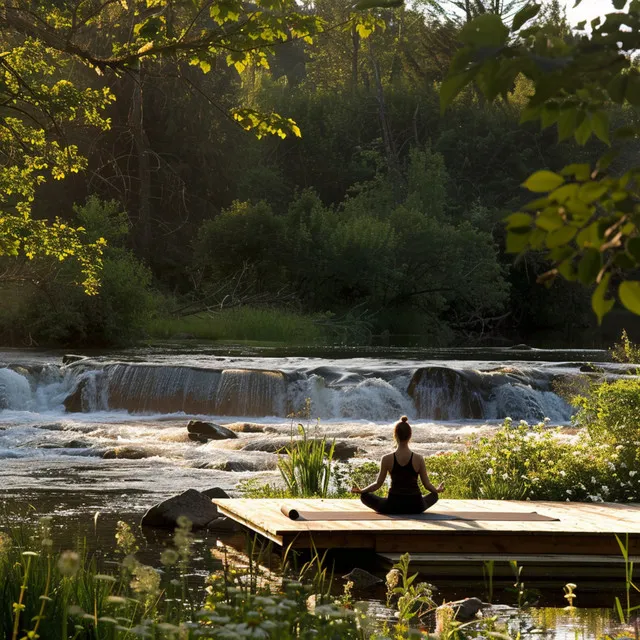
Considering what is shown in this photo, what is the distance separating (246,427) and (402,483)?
11.6 m

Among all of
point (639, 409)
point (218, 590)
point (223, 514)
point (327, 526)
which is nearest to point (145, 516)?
point (223, 514)

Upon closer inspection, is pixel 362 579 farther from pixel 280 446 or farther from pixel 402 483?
pixel 280 446

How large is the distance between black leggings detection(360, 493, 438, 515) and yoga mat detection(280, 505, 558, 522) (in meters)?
0.05

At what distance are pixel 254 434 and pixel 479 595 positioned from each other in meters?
11.6

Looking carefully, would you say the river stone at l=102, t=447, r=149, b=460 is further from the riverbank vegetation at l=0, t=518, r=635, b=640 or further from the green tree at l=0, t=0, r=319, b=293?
the riverbank vegetation at l=0, t=518, r=635, b=640

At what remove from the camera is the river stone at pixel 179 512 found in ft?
37.4

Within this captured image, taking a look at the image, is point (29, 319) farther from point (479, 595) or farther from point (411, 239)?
point (479, 595)

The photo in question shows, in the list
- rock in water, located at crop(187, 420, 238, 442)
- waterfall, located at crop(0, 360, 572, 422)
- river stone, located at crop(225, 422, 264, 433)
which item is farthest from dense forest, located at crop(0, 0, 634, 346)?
rock in water, located at crop(187, 420, 238, 442)

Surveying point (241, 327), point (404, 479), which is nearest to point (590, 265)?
point (404, 479)

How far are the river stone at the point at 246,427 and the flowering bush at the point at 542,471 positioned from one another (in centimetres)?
866

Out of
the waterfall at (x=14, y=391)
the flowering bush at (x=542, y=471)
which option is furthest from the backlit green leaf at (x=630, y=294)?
the waterfall at (x=14, y=391)

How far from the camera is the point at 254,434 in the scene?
19969mm

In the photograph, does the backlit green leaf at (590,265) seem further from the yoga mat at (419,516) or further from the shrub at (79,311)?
the shrub at (79,311)

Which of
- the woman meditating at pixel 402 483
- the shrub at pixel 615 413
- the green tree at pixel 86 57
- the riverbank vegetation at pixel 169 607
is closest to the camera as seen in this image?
the riverbank vegetation at pixel 169 607
